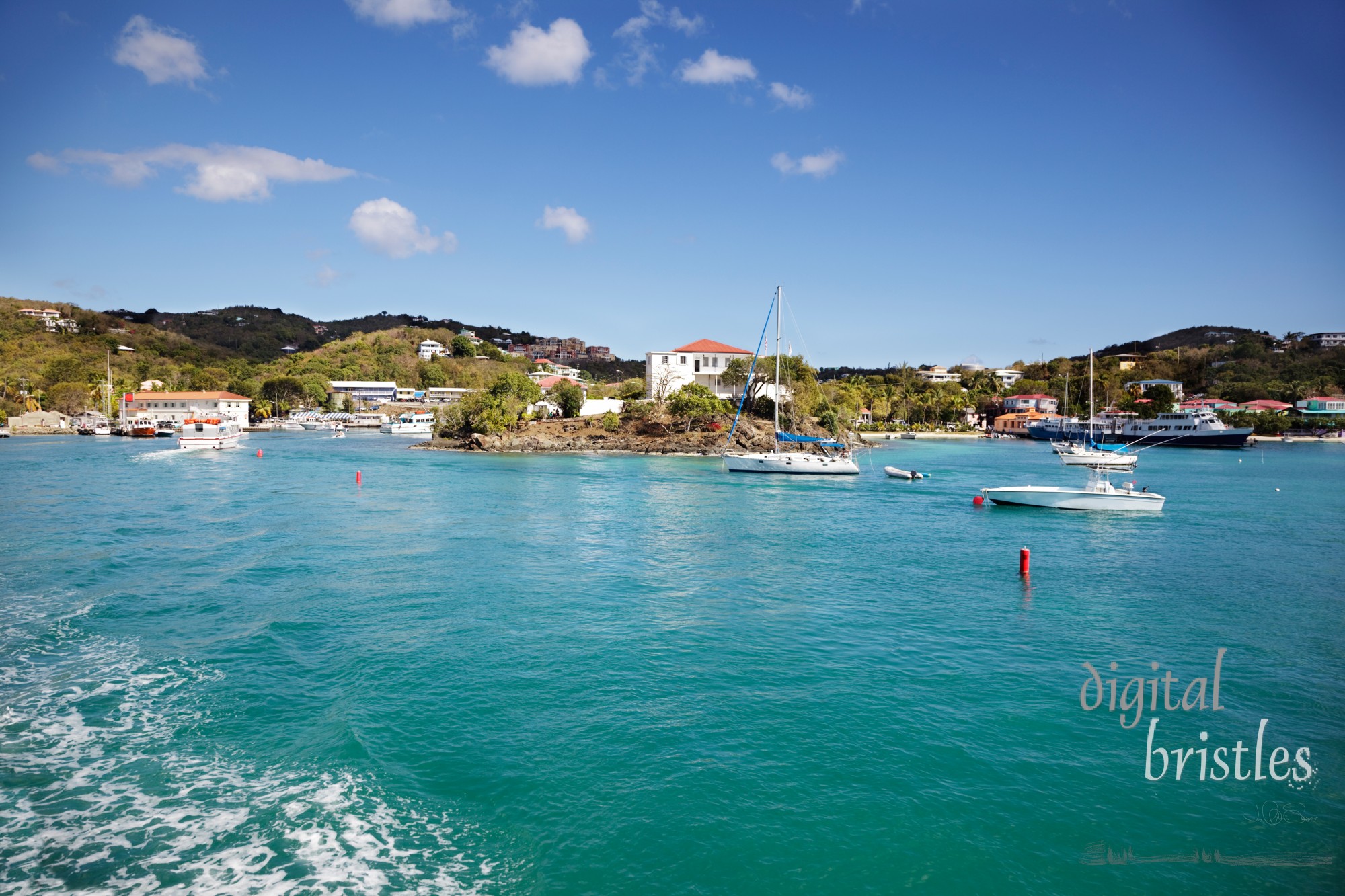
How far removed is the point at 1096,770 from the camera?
919 cm

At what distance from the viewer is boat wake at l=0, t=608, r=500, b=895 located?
690 centimetres

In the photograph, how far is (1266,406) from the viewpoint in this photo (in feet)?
363

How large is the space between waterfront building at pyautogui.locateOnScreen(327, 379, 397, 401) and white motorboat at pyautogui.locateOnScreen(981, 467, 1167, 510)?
132640 millimetres

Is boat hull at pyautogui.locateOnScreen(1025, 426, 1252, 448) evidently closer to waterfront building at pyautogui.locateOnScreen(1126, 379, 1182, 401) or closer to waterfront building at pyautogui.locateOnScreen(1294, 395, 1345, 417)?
waterfront building at pyautogui.locateOnScreen(1126, 379, 1182, 401)

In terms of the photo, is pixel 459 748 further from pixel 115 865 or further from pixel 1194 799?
pixel 1194 799

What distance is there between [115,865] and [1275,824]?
1274cm

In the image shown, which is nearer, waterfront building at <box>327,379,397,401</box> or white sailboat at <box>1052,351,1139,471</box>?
white sailboat at <box>1052,351,1139,471</box>

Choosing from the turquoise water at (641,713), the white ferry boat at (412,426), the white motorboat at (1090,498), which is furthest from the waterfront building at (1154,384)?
the white ferry boat at (412,426)

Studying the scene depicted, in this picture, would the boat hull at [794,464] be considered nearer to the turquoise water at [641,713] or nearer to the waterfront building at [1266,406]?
the turquoise water at [641,713]

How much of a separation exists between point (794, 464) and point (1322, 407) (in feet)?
357

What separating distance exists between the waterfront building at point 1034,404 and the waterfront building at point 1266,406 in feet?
61.5

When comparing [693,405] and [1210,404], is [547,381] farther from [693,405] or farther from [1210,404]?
[1210,404]
